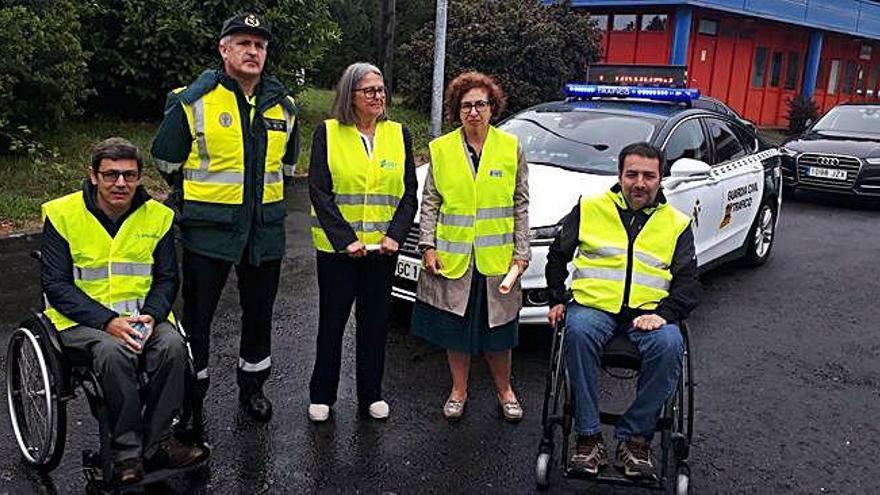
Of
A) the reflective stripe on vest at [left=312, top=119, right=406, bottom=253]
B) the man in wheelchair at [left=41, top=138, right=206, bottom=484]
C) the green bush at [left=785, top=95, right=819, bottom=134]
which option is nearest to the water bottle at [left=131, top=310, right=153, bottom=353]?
the man in wheelchair at [left=41, top=138, right=206, bottom=484]

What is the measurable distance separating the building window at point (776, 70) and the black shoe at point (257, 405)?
1003 inches

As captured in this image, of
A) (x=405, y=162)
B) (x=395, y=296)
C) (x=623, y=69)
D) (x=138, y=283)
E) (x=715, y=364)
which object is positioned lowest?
(x=715, y=364)

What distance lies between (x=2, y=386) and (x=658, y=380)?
3338mm

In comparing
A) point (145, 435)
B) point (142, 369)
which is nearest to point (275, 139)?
point (142, 369)

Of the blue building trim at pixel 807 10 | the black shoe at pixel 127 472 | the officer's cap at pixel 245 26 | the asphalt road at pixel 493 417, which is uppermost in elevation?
the blue building trim at pixel 807 10

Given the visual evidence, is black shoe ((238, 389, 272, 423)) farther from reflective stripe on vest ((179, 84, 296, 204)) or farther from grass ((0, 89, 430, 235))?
grass ((0, 89, 430, 235))

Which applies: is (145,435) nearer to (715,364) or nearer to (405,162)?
(405,162)

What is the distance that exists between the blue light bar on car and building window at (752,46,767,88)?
2022 cm

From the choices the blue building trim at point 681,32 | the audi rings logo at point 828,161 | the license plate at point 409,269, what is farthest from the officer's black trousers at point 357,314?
the blue building trim at point 681,32

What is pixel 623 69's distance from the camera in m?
7.85

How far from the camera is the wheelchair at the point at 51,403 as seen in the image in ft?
10.3

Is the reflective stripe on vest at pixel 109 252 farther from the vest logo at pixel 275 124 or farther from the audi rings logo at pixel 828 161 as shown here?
the audi rings logo at pixel 828 161

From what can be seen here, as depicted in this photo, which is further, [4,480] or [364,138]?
[364,138]

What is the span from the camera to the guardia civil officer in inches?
140
